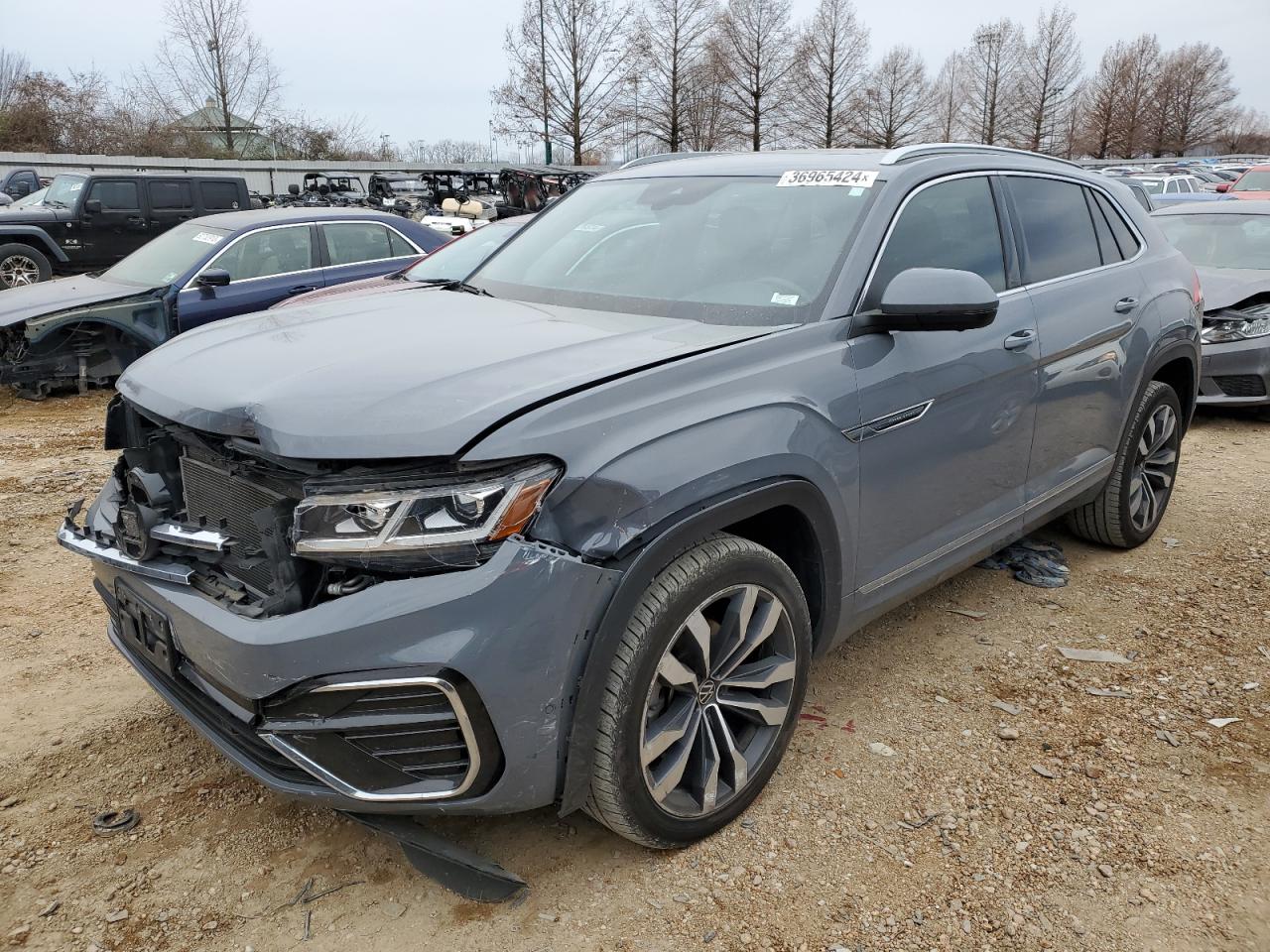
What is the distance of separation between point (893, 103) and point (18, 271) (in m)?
40.2

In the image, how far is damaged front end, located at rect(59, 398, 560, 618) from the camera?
2.01 meters

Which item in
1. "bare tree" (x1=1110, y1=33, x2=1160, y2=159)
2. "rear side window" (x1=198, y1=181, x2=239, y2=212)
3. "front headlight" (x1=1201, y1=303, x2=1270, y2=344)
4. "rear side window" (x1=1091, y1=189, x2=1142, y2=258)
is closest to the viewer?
"rear side window" (x1=1091, y1=189, x2=1142, y2=258)

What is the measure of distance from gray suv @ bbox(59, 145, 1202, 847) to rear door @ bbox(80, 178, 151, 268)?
38.2 feet

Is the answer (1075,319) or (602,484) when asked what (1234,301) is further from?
(602,484)

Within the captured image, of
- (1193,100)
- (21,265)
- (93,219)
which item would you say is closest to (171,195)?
(93,219)

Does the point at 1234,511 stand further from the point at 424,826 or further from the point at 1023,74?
the point at 1023,74

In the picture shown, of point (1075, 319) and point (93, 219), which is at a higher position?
point (93, 219)

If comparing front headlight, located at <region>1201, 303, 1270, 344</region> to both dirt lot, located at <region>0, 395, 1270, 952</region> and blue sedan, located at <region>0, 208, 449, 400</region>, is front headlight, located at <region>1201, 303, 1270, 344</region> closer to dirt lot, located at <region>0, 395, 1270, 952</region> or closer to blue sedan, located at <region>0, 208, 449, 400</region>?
dirt lot, located at <region>0, 395, 1270, 952</region>

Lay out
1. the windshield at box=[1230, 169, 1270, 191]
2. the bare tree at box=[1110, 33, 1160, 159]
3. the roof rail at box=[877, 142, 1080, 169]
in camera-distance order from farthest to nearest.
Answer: the bare tree at box=[1110, 33, 1160, 159]
the windshield at box=[1230, 169, 1270, 191]
the roof rail at box=[877, 142, 1080, 169]

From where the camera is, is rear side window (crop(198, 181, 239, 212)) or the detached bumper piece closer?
the detached bumper piece

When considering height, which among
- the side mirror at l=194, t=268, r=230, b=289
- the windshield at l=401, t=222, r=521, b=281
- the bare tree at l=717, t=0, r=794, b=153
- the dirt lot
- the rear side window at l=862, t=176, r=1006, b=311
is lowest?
the dirt lot

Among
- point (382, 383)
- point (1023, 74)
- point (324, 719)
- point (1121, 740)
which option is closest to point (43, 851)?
point (324, 719)

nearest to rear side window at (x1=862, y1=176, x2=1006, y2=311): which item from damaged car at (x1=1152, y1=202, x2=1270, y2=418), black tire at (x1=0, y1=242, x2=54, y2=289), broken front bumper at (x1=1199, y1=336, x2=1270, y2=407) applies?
broken front bumper at (x1=1199, y1=336, x2=1270, y2=407)

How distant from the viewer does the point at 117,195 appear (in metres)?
13.1
